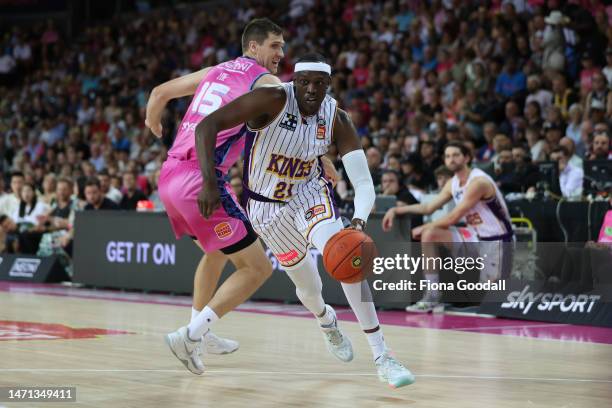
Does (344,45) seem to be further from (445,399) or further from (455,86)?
(445,399)

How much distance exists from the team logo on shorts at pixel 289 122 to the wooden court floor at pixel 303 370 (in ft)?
5.06

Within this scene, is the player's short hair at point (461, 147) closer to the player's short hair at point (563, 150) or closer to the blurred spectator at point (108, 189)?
the player's short hair at point (563, 150)

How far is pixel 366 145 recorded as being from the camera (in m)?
15.6

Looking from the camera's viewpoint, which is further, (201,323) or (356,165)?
(201,323)

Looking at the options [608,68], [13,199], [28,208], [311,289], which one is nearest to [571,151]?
[608,68]

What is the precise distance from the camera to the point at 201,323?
6.53 metres

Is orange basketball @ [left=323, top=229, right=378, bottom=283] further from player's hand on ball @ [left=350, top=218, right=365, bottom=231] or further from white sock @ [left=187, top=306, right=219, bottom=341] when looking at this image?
white sock @ [left=187, top=306, right=219, bottom=341]

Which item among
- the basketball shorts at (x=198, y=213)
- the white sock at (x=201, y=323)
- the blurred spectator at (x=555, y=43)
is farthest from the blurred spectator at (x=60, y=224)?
the white sock at (x=201, y=323)

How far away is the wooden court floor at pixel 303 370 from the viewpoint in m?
5.62

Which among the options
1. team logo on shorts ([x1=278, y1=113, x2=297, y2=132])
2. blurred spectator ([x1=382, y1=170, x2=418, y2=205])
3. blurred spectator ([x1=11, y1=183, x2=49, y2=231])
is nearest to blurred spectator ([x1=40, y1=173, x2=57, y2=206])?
blurred spectator ([x1=11, y1=183, x2=49, y2=231])

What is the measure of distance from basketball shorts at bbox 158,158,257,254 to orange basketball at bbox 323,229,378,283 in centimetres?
97

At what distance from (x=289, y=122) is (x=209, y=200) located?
84 cm

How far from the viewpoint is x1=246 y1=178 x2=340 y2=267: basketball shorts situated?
6.29 m

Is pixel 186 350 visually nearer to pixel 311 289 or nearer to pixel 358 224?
pixel 311 289
